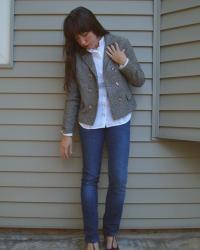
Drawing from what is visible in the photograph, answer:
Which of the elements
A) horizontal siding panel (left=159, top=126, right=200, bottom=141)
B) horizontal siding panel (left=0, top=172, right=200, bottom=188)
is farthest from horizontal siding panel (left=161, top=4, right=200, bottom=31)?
horizontal siding panel (left=0, top=172, right=200, bottom=188)

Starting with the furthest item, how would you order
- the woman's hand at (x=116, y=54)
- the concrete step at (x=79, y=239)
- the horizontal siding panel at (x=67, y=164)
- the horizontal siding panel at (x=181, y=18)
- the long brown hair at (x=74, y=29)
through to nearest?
the horizontal siding panel at (x=67, y=164)
the concrete step at (x=79, y=239)
the horizontal siding panel at (x=181, y=18)
the woman's hand at (x=116, y=54)
the long brown hair at (x=74, y=29)

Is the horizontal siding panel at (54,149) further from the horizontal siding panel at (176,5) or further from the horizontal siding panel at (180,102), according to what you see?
the horizontal siding panel at (176,5)

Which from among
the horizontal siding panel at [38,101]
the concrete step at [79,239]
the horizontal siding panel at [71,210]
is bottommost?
the concrete step at [79,239]

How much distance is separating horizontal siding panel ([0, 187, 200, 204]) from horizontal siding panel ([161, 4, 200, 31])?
1228 millimetres

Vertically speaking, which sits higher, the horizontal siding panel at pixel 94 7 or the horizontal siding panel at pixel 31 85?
the horizontal siding panel at pixel 94 7

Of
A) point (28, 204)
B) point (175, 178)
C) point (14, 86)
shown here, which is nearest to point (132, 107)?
point (175, 178)

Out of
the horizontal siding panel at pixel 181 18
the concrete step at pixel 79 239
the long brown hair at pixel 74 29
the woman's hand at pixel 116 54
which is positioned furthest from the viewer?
the concrete step at pixel 79 239

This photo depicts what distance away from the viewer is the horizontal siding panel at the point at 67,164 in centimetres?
331

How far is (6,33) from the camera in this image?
3.24 meters

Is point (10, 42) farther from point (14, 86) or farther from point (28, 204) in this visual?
point (28, 204)

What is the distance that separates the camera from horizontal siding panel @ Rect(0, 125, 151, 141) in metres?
3.29

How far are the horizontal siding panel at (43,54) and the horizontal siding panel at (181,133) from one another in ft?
1.74

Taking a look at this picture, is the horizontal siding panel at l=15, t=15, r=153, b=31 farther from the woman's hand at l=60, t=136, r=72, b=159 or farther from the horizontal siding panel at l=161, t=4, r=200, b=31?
the woman's hand at l=60, t=136, r=72, b=159

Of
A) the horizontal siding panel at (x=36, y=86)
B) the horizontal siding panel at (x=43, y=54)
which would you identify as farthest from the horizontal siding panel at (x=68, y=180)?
the horizontal siding panel at (x=43, y=54)
